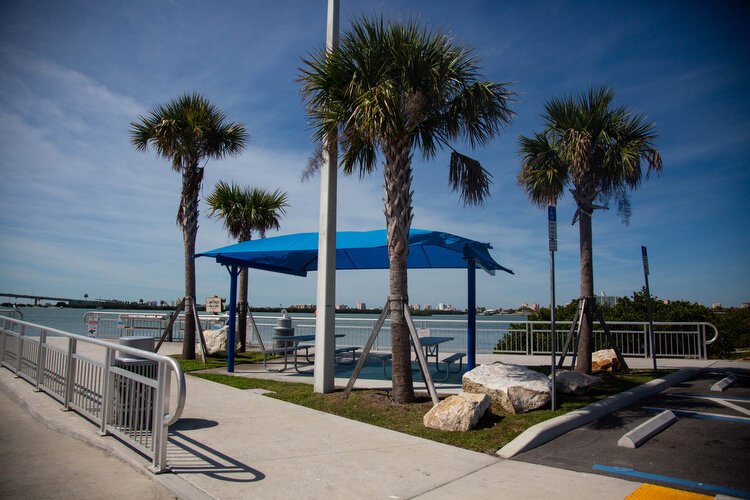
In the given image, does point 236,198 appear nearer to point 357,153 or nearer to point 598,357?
point 357,153

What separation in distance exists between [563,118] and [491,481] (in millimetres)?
9351

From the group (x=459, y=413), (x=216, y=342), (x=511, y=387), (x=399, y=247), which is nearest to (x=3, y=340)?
(x=216, y=342)

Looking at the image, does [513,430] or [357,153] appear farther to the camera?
[357,153]

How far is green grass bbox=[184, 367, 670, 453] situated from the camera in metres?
6.12

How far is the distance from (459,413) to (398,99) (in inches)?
198

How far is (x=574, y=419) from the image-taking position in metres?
6.72

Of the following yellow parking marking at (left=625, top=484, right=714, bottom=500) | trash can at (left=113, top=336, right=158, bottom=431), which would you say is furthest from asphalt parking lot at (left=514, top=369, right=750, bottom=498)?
trash can at (left=113, top=336, right=158, bottom=431)

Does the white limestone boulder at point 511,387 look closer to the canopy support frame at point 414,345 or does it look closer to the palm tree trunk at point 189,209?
the canopy support frame at point 414,345

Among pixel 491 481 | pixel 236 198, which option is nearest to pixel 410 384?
pixel 491 481

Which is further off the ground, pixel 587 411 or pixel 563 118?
pixel 563 118

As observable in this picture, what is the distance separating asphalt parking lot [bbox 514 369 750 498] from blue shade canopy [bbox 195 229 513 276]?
13.7 feet

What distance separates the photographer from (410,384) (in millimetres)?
8133

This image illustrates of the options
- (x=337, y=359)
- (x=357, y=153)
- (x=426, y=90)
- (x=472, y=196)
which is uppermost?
(x=426, y=90)

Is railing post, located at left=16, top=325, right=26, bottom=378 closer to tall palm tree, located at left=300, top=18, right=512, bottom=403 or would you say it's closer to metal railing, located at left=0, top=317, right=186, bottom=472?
metal railing, located at left=0, top=317, right=186, bottom=472
